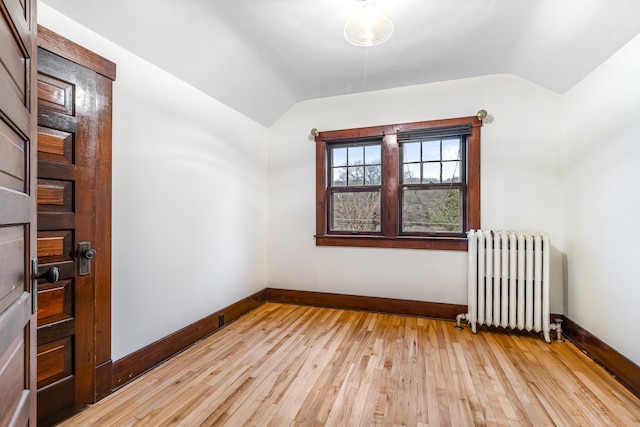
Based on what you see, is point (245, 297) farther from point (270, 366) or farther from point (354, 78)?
point (354, 78)

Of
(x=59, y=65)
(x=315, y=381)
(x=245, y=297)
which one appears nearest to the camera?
(x=59, y=65)

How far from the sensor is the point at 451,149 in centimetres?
325

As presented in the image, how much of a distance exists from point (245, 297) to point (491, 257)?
2.68m

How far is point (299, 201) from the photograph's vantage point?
3.74 meters

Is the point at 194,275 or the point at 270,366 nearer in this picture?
the point at 270,366

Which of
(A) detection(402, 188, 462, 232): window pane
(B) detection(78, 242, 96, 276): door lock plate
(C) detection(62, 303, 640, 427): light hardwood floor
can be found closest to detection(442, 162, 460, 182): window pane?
(A) detection(402, 188, 462, 232): window pane

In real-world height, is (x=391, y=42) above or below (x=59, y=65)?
above

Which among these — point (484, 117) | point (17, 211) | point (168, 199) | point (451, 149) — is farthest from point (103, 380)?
point (484, 117)

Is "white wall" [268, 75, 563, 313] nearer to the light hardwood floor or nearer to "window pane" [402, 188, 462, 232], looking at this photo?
"window pane" [402, 188, 462, 232]

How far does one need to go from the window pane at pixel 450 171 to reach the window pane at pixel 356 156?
0.97 metres

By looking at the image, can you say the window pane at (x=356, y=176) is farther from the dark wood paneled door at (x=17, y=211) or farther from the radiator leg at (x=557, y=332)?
the dark wood paneled door at (x=17, y=211)

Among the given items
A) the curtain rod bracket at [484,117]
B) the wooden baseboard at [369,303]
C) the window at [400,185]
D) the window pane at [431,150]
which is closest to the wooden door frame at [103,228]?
the wooden baseboard at [369,303]

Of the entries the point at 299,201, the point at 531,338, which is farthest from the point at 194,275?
the point at 531,338

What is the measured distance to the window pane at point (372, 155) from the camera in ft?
11.6
